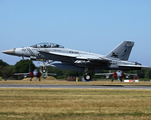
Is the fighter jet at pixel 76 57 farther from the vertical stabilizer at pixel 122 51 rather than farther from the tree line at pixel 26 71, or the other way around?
the tree line at pixel 26 71

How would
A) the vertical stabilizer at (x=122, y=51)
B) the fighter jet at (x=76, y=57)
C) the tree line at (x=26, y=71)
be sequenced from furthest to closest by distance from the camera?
the tree line at (x=26, y=71) < the vertical stabilizer at (x=122, y=51) < the fighter jet at (x=76, y=57)

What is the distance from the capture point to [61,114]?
8.19 metres

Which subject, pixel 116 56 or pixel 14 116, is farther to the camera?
pixel 116 56

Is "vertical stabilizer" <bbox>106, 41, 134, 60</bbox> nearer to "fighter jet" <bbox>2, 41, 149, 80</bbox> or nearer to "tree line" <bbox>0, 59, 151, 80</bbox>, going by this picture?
"fighter jet" <bbox>2, 41, 149, 80</bbox>

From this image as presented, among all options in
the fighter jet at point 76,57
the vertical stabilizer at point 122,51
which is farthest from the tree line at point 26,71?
Answer: the vertical stabilizer at point 122,51

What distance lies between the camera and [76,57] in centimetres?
2484

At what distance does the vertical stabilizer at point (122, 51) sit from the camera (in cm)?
2675

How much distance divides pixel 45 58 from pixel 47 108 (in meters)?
16.6

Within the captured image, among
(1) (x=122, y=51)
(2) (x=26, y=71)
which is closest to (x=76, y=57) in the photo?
(1) (x=122, y=51)

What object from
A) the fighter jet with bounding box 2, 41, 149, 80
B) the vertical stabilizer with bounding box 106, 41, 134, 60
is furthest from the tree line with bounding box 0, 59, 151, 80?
the vertical stabilizer with bounding box 106, 41, 134, 60

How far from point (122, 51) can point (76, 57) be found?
5837mm

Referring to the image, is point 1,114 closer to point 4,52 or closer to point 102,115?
point 102,115

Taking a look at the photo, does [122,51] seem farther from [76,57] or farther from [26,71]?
[26,71]

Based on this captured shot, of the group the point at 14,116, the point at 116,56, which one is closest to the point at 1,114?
the point at 14,116
